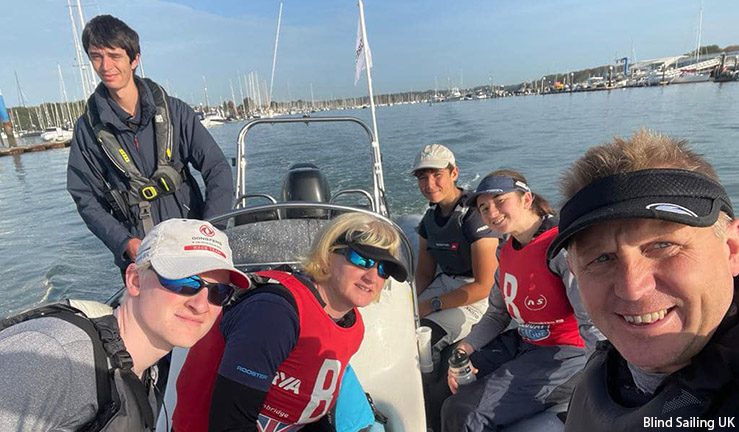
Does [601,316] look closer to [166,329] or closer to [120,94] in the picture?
[166,329]

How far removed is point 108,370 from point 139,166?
6.27ft

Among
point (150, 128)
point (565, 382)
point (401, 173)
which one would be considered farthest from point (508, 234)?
point (401, 173)

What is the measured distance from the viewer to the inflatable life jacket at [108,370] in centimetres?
95

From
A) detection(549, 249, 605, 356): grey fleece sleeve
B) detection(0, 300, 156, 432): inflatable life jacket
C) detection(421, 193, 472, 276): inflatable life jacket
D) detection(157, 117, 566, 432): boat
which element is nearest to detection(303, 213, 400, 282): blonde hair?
detection(157, 117, 566, 432): boat

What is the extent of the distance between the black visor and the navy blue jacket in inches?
93.0

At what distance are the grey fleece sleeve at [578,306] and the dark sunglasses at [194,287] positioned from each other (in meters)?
1.44

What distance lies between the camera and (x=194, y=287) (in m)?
1.15

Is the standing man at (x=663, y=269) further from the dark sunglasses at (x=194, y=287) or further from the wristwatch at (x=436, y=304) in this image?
the wristwatch at (x=436, y=304)

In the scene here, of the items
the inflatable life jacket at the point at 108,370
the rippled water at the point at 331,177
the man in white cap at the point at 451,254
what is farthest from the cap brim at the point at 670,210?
the rippled water at the point at 331,177

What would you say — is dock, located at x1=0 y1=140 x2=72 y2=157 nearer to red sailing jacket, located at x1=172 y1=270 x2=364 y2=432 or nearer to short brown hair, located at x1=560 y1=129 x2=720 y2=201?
red sailing jacket, located at x1=172 y1=270 x2=364 y2=432

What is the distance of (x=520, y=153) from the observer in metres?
12.8

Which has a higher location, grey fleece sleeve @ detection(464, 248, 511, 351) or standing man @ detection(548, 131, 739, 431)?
standing man @ detection(548, 131, 739, 431)

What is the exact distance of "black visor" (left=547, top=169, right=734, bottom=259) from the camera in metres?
0.69

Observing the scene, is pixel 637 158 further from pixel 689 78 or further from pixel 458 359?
pixel 689 78
